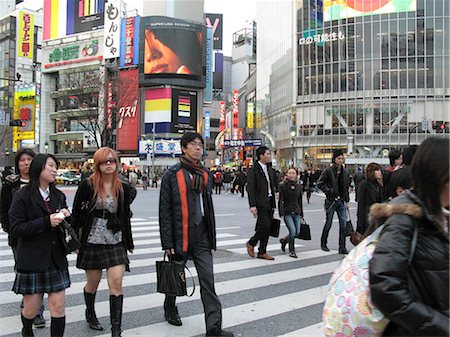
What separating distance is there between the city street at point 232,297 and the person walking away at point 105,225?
0.67 metres

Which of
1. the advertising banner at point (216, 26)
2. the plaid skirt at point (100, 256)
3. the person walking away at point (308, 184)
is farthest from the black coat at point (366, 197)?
the advertising banner at point (216, 26)

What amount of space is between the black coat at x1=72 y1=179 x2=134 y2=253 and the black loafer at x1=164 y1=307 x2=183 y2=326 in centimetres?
90

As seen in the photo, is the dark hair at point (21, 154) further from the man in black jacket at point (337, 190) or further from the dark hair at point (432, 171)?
the man in black jacket at point (337, 190)

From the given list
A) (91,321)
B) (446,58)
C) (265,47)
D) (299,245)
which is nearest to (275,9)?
(265,47)

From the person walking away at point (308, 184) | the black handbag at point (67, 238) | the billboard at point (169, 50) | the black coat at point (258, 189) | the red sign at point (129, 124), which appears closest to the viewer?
the black handbag at point (67, 238)

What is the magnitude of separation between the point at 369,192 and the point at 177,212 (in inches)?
152

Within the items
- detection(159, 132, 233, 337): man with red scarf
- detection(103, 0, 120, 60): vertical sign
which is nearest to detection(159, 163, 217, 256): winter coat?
detection(159, 132, 233, 337): man with red scarf

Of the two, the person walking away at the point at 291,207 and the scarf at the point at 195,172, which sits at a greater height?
the scarf at the point at 195,172

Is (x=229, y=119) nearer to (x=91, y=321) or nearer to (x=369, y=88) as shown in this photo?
(x=369, y=88)

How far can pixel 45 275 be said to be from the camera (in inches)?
141

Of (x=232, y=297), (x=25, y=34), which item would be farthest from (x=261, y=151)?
(x=25, y=34)

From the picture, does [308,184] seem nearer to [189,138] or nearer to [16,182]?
[189,138]

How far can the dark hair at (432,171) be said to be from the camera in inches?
72.1

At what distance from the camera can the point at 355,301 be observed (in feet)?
6.23
